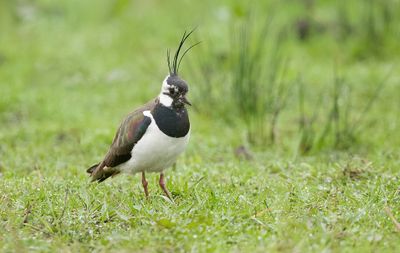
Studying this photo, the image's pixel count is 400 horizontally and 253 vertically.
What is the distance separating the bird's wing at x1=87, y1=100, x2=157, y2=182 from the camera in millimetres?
5406

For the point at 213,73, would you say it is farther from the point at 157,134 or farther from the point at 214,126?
the point at 157,134

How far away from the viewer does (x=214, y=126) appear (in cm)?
895

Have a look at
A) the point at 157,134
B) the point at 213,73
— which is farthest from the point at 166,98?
the point at 213,73

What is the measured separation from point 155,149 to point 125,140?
1.08 feet

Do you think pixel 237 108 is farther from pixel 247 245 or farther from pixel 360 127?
pixel 247 245

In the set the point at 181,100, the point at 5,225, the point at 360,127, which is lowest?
the point at 360,127

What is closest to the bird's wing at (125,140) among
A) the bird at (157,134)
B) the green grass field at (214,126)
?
the bird at (157,134)

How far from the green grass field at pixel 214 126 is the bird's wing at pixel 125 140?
0.52 feet

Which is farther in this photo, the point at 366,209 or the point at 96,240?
the point at 366,209

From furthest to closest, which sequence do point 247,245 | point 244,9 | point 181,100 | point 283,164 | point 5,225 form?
point 244,9 < point 283,164 < point 181,100 < point 5,225 < point 247,245

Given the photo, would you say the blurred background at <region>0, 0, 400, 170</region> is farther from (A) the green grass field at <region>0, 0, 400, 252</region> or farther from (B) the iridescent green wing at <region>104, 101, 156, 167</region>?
(B) the iridescent green wing at <region>104, 101, 156, 167</region>

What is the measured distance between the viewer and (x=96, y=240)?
4504 millimetres

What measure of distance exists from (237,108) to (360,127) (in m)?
1.47

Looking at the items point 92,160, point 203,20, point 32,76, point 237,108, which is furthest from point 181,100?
point 203,20
